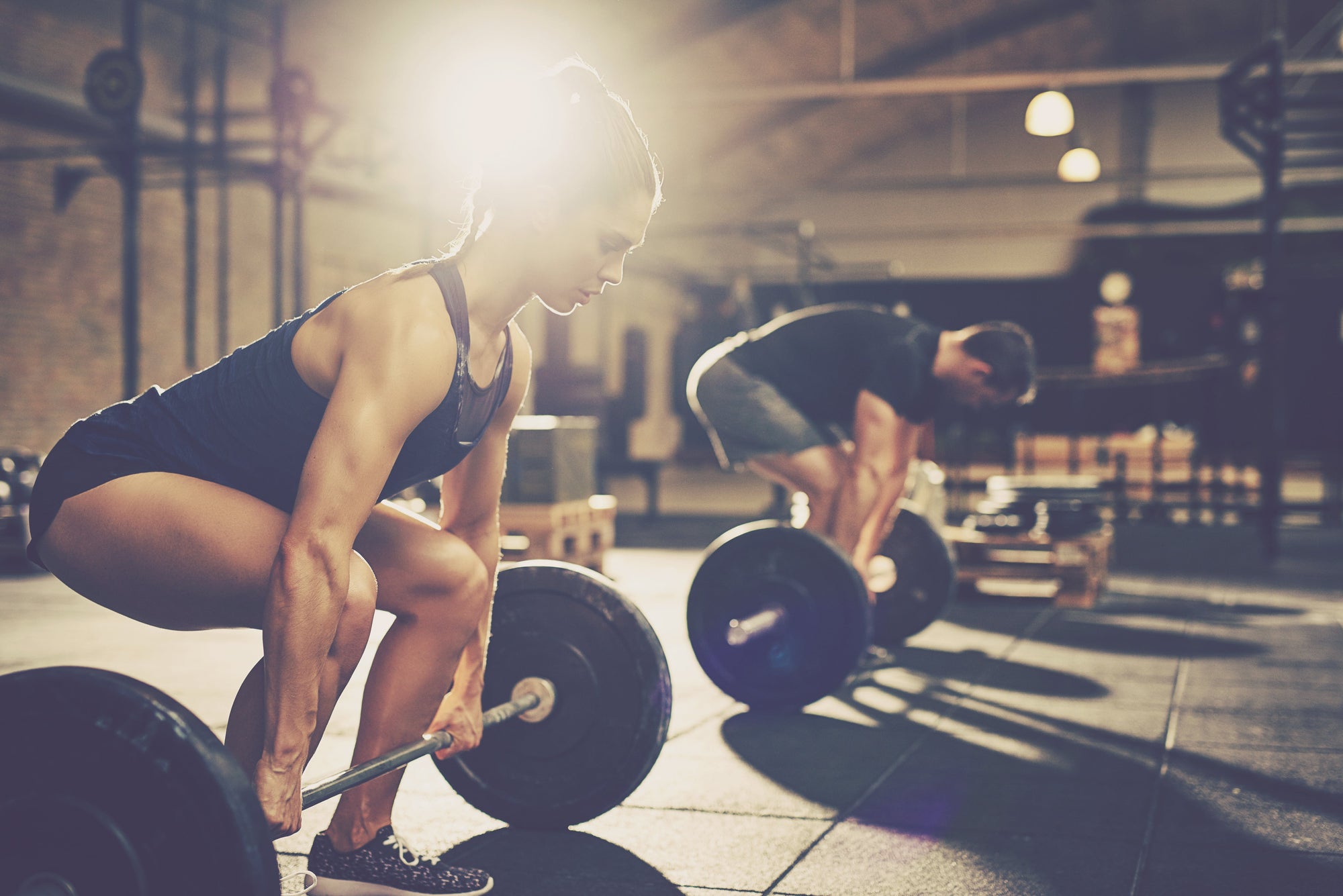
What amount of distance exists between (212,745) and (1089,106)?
1599 cm

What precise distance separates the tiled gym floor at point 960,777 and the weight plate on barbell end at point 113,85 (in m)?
3.80

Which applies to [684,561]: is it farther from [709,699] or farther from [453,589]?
[453,589]

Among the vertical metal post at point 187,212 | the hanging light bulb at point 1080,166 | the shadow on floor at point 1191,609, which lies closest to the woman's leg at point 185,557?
the shadow on floor at point 1191,609

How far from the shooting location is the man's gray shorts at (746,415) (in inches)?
135

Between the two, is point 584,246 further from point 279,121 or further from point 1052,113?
point 1052,113

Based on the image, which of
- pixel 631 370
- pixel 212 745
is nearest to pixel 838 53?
pixel 631 370

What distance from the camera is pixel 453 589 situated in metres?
1.62

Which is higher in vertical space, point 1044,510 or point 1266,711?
point 1044,510

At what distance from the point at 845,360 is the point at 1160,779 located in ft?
4.73

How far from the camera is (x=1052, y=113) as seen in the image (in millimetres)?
7961

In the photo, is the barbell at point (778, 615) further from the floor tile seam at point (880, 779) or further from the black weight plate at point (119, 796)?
the black weight plate at point (119, 796)

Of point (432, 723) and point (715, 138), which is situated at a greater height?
point (715, 138)

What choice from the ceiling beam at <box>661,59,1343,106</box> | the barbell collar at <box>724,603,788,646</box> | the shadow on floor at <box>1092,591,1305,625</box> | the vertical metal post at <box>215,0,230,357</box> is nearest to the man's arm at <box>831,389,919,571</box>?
the barbell collar at <box>724,603,788,646</box>

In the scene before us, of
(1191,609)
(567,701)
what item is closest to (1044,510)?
(1191,609)
